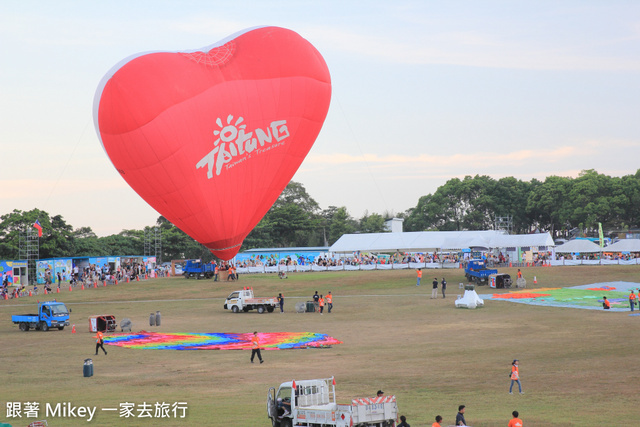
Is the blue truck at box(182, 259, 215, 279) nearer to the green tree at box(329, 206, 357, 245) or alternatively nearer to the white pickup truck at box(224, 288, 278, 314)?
the white pickup truck at box(224, 288, 278, 314)

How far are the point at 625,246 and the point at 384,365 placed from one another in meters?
67.5

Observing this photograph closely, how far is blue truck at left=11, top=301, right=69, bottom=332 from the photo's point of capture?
44.6 metres

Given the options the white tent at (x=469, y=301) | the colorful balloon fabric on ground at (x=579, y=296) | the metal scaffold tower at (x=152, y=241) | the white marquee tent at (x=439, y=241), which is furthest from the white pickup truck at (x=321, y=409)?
the metal scaffold tower at (x=152, y=241)

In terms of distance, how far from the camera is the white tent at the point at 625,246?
85125 mm

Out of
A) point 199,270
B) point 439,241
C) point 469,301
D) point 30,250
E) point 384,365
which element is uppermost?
point 439,241

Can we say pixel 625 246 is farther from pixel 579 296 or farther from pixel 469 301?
pixel 469 301

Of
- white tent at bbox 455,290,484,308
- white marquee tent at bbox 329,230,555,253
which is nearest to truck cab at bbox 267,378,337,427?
white tent at bbox 455,290,484,308

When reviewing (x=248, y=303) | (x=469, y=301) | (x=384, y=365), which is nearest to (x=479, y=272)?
(x=469, y=301)

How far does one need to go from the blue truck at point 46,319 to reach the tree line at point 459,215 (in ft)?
197

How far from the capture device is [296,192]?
516ft

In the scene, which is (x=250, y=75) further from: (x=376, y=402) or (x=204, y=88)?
(x=376, y=402)

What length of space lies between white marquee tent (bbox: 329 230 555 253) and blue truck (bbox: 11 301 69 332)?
152 feet

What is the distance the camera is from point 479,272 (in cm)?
6222

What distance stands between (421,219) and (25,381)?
133 m
